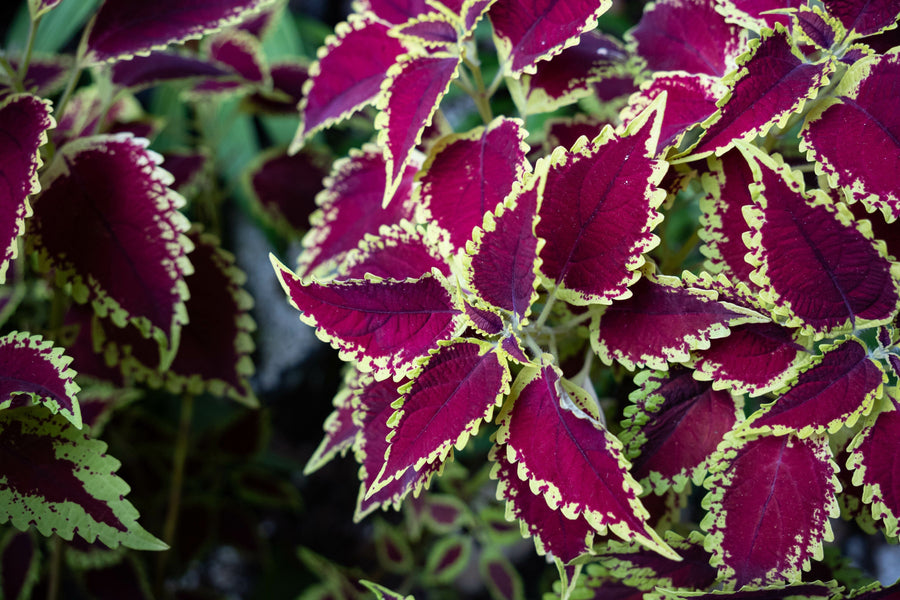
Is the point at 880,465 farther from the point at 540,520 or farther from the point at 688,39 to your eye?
the point at 688,39

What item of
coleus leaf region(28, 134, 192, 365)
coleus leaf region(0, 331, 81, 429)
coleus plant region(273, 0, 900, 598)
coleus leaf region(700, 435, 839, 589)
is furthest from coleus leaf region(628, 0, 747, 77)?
coleus leaf region(0, 331, 81, 429)

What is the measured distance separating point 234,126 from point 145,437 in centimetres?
64

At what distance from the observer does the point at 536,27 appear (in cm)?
60

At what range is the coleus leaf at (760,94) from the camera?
1.64 feet

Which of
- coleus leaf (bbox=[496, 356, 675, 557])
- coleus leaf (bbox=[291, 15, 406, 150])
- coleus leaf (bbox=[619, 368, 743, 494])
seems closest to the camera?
coleus leaf (bbox=[496, 356, 675, 557])

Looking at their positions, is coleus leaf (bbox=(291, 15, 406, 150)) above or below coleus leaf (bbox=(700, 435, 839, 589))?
above

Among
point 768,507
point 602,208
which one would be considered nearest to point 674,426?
point 768,507

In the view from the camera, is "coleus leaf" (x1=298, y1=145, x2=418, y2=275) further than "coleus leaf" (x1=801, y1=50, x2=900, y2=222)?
Yes

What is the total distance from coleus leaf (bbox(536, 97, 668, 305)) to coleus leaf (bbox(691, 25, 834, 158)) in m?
0.05

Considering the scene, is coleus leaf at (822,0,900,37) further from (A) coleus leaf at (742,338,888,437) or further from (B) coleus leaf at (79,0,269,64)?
(B) coleus leaf at (79,0,269,64)

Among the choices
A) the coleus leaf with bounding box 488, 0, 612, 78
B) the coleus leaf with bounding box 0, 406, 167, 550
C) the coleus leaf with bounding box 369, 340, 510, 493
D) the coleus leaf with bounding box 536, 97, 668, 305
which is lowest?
the coleus leaf with bounding box 0, 406, 167, 550

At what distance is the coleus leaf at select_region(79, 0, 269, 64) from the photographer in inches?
27.6

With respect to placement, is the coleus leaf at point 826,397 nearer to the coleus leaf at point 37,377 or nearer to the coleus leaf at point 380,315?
the coleus leaf at point 380,315

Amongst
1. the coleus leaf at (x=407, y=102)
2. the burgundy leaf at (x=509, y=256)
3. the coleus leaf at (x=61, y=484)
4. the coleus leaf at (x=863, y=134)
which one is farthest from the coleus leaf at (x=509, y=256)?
the coleus leaf at (x=61, y=484)
